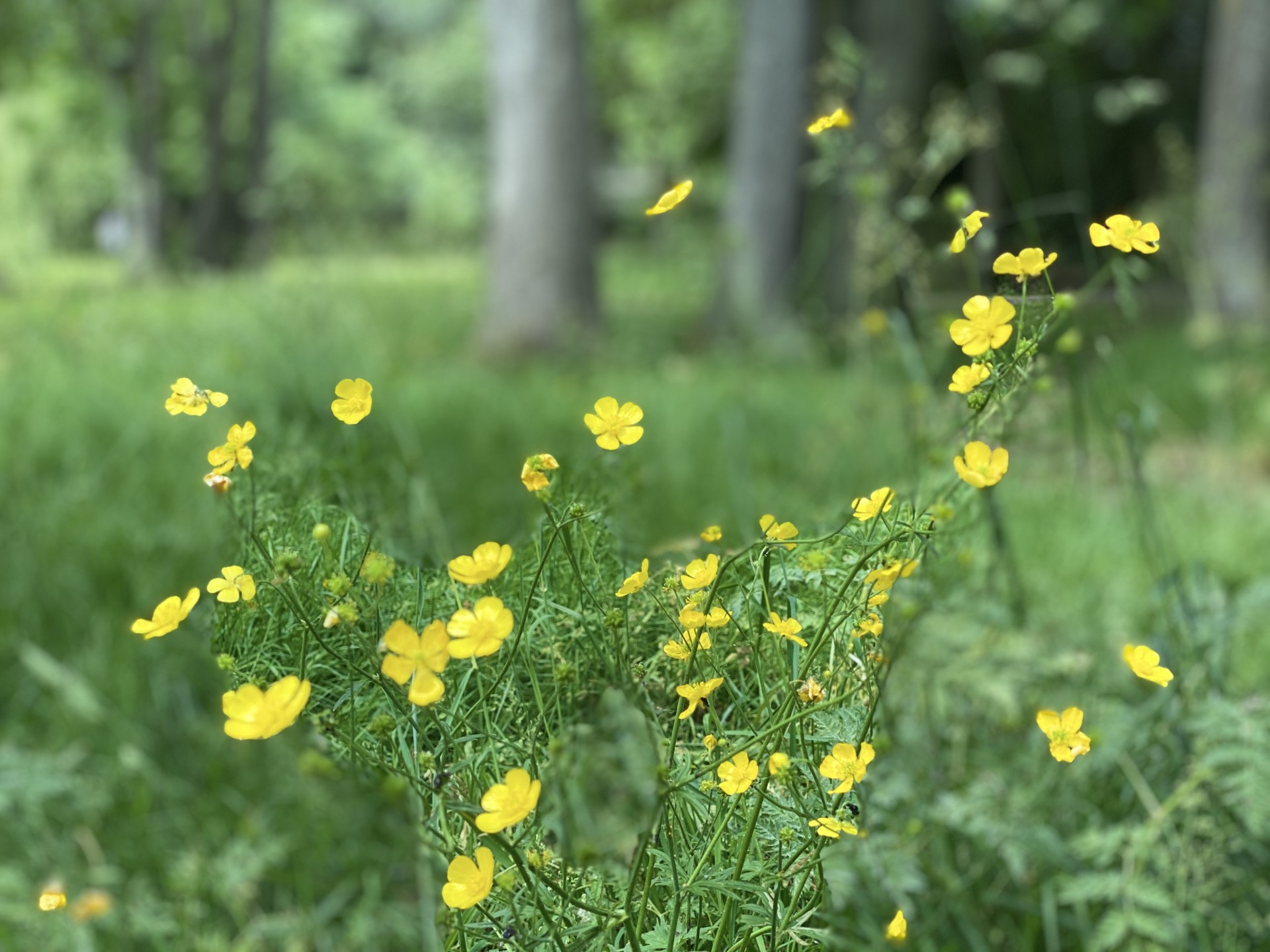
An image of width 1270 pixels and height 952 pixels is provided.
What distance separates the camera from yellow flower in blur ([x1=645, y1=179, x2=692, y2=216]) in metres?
0.74

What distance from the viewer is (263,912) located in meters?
1.48

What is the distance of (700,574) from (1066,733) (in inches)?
10.7

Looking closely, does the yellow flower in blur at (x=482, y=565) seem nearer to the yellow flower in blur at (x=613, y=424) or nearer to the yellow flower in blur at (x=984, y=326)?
the yellow flower in blur at (x=613, y=424)

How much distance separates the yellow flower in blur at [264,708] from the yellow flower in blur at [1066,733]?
1.52 feet

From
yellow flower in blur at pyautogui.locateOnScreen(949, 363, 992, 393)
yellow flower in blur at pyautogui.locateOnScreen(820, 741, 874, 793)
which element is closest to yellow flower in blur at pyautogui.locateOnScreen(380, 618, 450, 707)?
yellow flower in blur at pyautogui.locateOnScreen(820, 741, 874, 793)

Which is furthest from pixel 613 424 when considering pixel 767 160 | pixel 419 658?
pixel 767 160

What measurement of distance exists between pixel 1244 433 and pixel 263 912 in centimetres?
389

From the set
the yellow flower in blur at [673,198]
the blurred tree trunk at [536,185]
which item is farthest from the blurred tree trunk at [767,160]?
the yellow flower in blur at [673,198]

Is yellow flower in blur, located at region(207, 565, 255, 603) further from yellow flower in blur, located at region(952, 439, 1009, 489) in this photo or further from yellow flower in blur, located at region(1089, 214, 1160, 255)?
yellow flower in blur, located at region(1089, 214, 1160, 255)

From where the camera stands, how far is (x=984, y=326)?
Result: 659 mm

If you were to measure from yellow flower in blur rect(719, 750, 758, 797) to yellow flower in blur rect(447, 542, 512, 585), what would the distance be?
18cm

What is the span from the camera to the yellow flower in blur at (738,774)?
67cm

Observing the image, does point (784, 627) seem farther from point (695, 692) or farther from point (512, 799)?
point (512, 799)

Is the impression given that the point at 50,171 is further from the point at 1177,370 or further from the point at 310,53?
the point at 310,53
